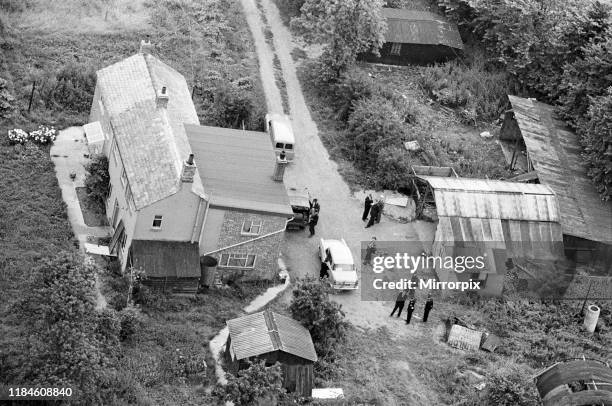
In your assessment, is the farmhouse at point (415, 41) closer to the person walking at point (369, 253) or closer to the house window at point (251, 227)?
the person walking at point (369, 253)

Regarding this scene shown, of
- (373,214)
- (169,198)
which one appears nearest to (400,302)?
(373,214)

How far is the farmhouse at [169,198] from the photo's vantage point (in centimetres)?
5000

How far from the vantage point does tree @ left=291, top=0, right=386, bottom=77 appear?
6894 cm

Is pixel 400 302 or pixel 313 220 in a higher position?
pixel 313 220

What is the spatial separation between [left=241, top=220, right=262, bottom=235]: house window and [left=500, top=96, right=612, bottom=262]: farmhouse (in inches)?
698

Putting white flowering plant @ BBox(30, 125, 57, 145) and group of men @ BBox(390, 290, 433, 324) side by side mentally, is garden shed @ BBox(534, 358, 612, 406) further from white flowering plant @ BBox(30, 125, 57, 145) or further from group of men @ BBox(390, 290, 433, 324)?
white flowering plant @ BBox(30, 125, 57, 145)

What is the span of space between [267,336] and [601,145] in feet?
87.1

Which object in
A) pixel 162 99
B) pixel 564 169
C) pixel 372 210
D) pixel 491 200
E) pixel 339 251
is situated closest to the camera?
pixel 339 251

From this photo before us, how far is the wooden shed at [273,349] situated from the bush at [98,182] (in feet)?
42.3

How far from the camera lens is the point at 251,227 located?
5166 centimetres

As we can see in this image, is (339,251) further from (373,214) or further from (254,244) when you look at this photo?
(254,244)

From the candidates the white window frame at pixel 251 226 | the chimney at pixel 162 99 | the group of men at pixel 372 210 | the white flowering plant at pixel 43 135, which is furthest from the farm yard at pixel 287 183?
the chimney at pixel 162 99

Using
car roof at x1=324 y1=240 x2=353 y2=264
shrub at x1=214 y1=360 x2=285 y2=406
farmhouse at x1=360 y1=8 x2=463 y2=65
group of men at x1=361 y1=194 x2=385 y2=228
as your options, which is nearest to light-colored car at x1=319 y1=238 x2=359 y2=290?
car roof at x1=324 y1=240 x2=353 y2=264

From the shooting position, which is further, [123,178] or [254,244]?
[123,178]
